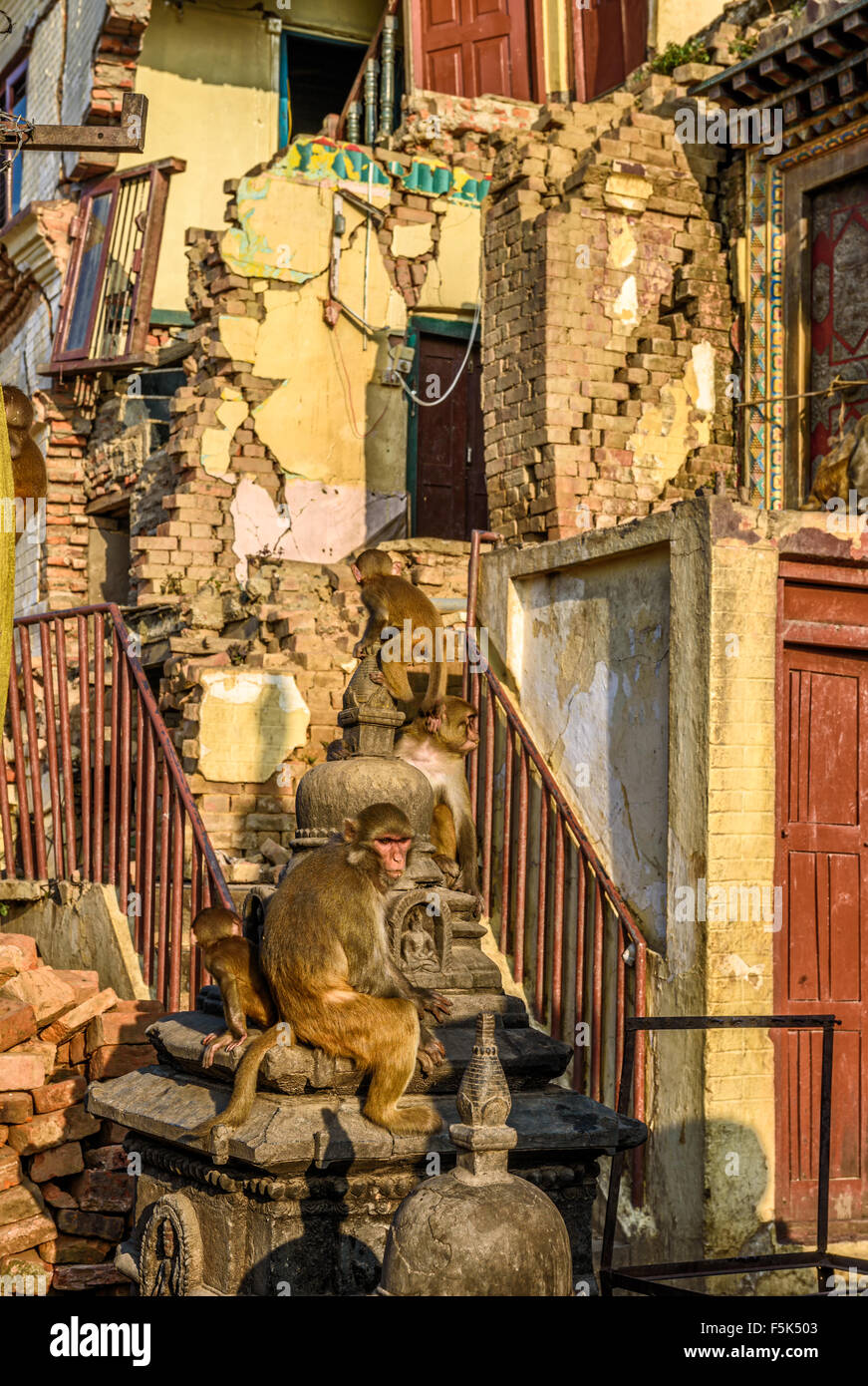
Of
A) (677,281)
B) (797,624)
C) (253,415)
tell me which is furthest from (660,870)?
(253,415)

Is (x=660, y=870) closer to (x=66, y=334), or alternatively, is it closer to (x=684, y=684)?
(x=684, y=684)

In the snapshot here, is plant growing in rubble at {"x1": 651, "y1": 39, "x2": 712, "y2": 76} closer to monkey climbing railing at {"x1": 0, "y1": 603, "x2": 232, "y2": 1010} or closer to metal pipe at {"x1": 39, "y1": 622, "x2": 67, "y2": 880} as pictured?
monkey climbing railing at {"x1": 0, "y1": 603, "x2": 232, "y2": 1010}

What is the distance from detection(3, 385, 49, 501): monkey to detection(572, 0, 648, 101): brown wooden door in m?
8.89

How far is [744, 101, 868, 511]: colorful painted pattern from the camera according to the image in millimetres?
11469

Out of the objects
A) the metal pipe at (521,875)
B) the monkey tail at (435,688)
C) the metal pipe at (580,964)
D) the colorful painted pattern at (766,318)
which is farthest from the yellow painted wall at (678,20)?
the metal pipe at (580,964)

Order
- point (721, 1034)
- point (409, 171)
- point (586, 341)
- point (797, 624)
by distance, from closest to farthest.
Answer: point (721, 1034) → point (797, 624) → point (586, 341) → point (409, 171)

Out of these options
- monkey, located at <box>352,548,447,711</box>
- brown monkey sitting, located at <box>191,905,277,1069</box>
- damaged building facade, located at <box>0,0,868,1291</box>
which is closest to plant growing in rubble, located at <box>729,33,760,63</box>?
damaged building facade, located at <box>0,0,868,1291</box>

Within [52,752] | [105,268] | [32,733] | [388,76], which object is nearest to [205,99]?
[388,76]

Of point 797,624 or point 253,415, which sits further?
point 253,415

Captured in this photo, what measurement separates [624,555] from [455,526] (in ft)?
24.9

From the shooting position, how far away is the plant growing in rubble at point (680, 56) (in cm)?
1306

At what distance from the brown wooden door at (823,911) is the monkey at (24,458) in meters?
3.80

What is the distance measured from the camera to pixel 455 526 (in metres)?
16.0

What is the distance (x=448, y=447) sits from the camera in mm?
16125
